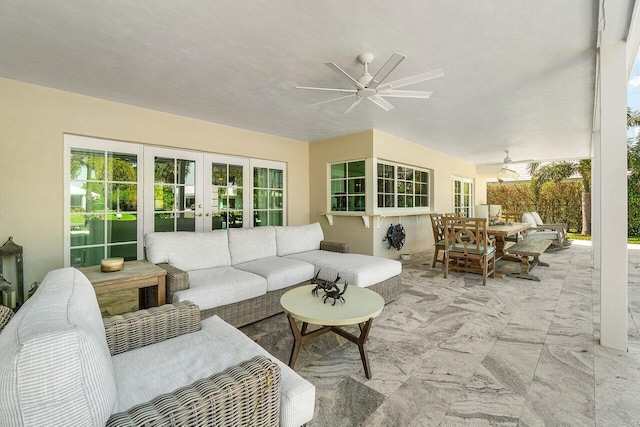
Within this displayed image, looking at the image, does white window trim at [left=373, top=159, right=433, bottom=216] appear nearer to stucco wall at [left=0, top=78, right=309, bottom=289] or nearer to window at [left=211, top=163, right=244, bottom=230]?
window at [left=211, top=163, right=244, bottom=230]

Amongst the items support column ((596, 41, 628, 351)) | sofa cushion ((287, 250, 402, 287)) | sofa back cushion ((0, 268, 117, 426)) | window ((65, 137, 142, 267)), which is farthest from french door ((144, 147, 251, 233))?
support column ((596, 41, 628, 351))

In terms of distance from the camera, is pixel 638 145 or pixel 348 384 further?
pixel 638 145

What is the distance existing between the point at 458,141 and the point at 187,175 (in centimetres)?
538

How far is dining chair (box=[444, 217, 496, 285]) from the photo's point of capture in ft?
13.4

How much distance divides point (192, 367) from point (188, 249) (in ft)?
6.36

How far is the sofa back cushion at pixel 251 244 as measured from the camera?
3.43 meters

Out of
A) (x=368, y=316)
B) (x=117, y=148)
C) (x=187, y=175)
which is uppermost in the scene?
(x=117, y=148)

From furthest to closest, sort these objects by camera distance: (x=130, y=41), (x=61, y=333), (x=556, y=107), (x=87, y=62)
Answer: (x=556, y=107)
(x=87, y=62)
(x=130, y=41)
(x=61, y=333)

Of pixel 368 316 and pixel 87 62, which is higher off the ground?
pixel 87 62

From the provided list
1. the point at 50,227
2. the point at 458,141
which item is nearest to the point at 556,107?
the point at 458,141

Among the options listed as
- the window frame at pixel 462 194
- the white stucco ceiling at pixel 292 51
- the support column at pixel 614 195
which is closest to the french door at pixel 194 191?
the white stucco ceiling at pixel 292 51

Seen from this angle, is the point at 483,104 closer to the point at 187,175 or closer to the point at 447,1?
the point at 447,1

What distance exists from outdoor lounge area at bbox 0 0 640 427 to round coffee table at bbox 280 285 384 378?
0.07 feet

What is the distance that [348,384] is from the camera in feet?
6.10
